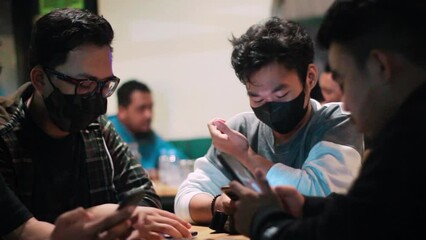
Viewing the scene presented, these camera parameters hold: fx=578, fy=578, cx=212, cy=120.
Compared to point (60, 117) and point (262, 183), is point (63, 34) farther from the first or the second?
point (262, 183)

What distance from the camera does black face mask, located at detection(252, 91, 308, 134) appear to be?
1368 millimetres

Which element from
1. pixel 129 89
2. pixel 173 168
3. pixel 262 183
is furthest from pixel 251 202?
pixel 129 89

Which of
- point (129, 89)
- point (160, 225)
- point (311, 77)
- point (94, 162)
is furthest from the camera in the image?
point (129, 89)

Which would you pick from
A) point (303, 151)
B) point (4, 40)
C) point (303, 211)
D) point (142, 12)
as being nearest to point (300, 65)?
point (303, 151)

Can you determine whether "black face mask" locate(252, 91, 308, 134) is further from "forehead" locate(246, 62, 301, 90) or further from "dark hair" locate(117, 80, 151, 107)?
"dark hair" locate(117, 80, 151, 107)

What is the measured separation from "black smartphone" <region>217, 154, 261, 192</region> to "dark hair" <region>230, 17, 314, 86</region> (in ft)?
1.06

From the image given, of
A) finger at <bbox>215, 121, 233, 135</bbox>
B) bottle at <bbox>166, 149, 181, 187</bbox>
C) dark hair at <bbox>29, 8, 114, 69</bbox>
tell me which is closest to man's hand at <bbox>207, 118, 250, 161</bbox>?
finger at <bbox>215, 121, 233, 135</bbox>

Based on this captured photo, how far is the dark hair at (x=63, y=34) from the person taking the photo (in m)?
1.29

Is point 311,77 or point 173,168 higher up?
point 311,77

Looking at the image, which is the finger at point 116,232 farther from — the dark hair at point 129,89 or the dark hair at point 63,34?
the dark hair at point 129,89

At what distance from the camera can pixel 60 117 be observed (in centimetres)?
→ 134

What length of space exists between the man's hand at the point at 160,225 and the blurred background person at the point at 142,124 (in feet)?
6.35

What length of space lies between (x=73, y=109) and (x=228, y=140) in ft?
1.21

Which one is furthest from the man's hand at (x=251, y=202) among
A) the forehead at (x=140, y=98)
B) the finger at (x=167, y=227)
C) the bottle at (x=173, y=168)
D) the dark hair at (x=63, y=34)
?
the forehead at (x=140, y=98)
